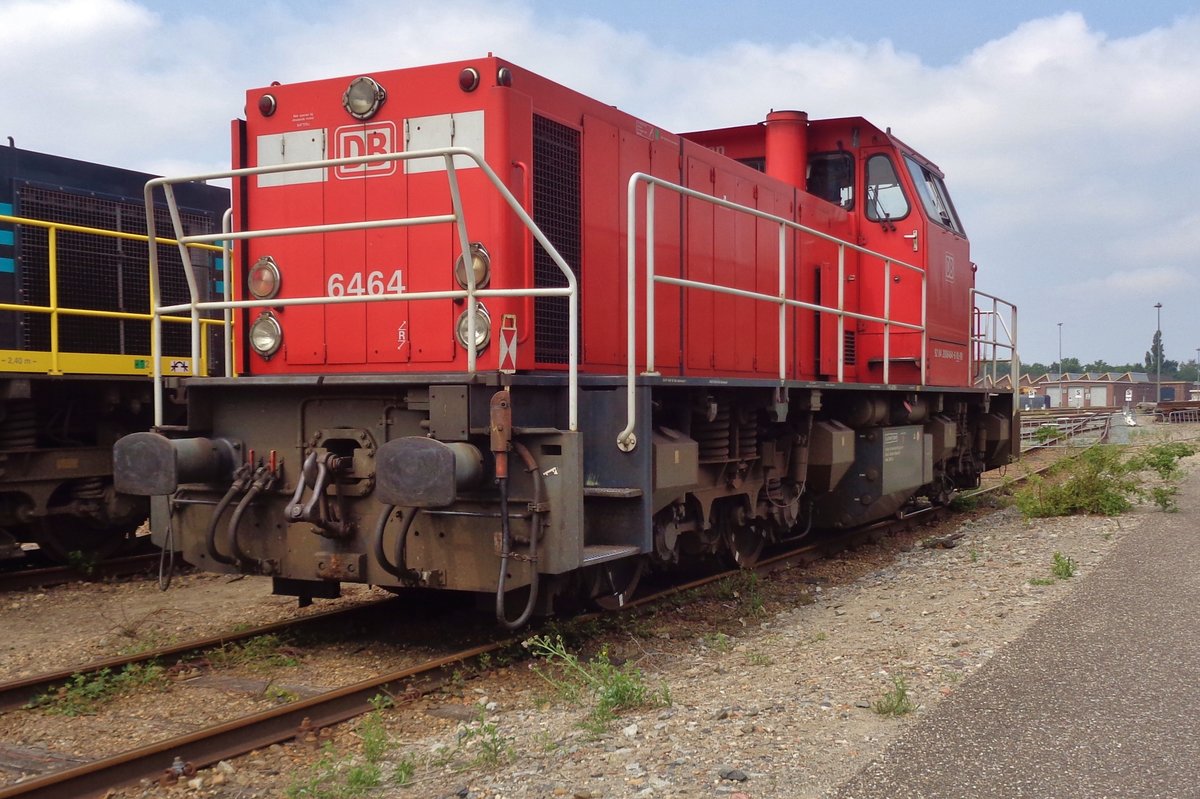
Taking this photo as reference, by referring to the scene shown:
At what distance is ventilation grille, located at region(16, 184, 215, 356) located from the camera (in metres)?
8.42

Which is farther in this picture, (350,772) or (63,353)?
(63,353)

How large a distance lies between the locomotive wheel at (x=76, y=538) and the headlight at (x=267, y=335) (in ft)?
10.9

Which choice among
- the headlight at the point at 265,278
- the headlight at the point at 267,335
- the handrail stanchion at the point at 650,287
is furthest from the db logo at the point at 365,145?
the handrail stanchion at the point at 650,287

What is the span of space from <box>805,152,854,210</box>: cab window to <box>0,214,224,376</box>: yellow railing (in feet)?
18.0

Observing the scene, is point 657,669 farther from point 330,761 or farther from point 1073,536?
point 1073,536

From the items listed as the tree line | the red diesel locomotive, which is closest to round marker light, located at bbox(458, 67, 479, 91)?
the red diesel locomotive

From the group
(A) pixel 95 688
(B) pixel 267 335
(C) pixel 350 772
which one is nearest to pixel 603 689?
(C) pixel 350 772

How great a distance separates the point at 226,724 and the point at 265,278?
2929 mm

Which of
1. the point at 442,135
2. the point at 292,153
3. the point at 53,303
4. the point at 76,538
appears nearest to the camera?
the point at 442,135

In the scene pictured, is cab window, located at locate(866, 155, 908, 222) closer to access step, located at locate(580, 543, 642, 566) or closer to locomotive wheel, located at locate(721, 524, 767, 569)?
locomotive wheel, located at locate(721, 524, 767, 569)

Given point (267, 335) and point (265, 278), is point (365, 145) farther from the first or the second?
point (267, 335)

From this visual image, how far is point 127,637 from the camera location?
20.2 ft

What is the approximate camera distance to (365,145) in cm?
598

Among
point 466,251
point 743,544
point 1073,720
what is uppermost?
point 466,251
